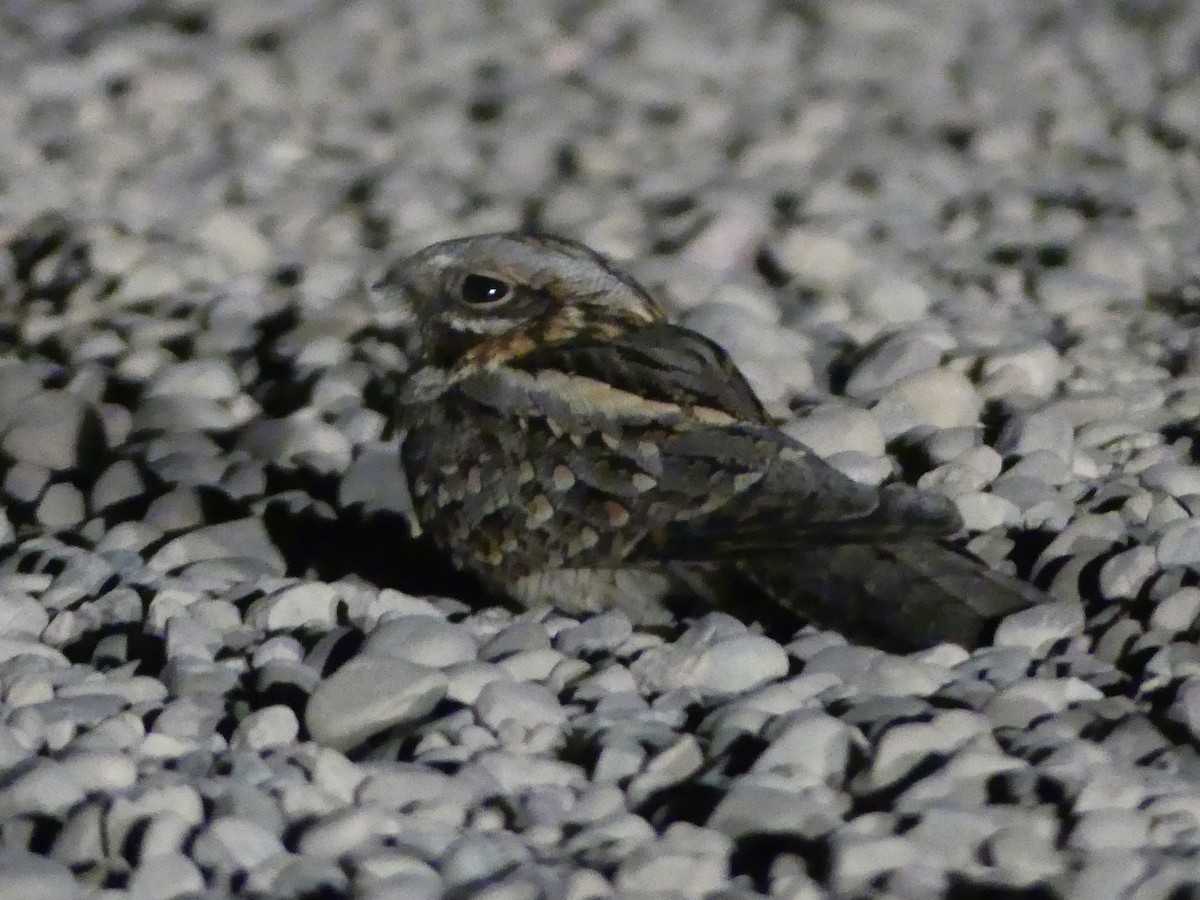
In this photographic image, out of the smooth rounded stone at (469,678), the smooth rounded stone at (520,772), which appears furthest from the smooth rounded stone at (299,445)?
the smooth rounded stone at (520,772)

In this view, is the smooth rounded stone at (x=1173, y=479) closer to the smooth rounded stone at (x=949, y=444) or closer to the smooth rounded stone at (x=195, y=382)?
the smooth rounded stone at (x=949, y=444)

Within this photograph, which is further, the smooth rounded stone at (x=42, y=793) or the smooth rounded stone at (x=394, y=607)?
the smooth rounded stone at (x=394, y=607)

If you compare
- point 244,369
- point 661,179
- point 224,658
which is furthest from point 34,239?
point 224,658

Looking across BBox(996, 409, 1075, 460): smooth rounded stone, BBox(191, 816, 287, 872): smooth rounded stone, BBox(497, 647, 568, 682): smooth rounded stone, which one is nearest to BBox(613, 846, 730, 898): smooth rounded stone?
BBox(191, 816, 287, 872): smooth rounded stone

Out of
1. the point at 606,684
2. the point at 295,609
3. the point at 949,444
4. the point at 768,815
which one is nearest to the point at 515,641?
the point at 606,684

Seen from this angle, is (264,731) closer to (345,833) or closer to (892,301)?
(345,833)
